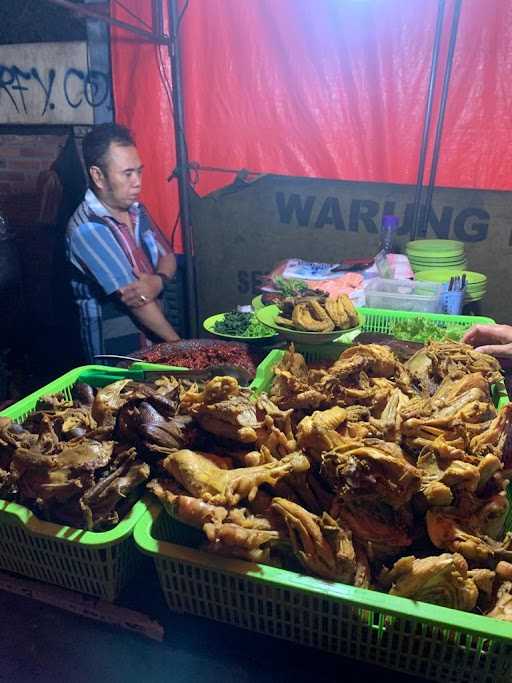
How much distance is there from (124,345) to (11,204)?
110 inches

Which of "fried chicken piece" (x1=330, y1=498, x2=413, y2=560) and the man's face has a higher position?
the man's face

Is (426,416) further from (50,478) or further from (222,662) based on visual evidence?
(50,478)

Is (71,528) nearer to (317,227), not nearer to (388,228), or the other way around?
(388,228)

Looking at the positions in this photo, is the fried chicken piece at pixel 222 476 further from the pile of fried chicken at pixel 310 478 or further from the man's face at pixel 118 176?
the man's face at pixel 118 176

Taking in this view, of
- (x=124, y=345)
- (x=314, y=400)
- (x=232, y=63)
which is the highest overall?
(x=232, y=63)

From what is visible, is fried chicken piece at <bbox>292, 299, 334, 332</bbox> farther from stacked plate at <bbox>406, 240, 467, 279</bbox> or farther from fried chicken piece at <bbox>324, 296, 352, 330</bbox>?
stacked plate at <bbox>406, 240, 467, 279</bbox>

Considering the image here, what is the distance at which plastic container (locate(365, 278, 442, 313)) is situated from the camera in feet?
10.8

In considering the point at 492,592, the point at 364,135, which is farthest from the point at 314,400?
the point at 364,135

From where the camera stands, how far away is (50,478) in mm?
1441

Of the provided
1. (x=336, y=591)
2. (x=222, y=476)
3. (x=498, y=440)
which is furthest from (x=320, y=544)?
(x=498, y=440)

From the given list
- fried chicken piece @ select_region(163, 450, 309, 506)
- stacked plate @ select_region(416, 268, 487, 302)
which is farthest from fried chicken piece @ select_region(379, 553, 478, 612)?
stacked plate @ select_region(416, 268, 487, 302)

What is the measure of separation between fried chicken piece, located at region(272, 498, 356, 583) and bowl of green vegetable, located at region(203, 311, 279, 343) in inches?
73.6

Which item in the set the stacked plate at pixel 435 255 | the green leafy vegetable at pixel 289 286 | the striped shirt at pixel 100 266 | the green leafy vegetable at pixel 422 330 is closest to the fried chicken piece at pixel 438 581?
the green leafy vegetable at pixel 422 330

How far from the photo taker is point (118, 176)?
4.79 metres
